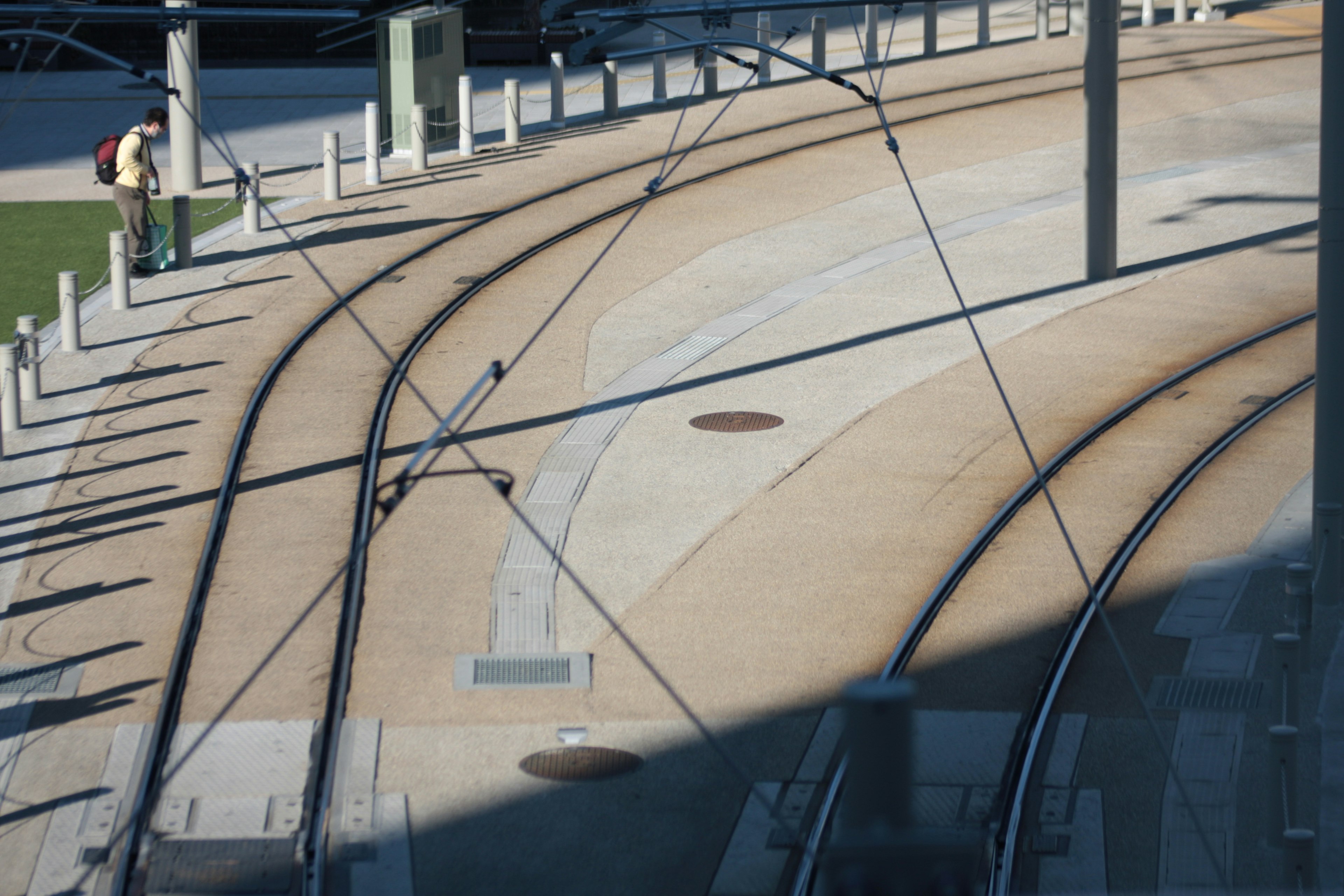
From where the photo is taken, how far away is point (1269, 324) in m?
17.7

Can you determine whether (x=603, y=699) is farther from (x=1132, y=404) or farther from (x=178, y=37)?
(x=178, y=37)

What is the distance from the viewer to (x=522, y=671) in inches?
406

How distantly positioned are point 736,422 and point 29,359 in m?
6.81

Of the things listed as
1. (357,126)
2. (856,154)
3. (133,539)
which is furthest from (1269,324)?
(357,126)

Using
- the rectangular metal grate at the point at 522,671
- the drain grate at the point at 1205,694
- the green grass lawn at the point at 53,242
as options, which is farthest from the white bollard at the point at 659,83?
the drain grate at the point at 1205,694

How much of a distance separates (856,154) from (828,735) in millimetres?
17080

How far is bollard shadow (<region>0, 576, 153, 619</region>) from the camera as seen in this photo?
11.1m

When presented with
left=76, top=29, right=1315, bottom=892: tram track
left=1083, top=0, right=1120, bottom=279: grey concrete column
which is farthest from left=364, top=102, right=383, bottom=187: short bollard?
left=1083, top=0, right=1120, bottom=279: grey concrete column

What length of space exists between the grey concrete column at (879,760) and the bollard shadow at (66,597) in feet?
31.2

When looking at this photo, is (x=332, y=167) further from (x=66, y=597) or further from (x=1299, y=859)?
(x=1299, y=859)

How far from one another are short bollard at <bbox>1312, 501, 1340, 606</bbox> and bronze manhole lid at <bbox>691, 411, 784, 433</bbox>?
16.8 ft

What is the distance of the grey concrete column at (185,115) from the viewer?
2211 centimetres

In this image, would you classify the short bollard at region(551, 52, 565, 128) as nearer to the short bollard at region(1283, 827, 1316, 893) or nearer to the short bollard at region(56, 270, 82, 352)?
the short bollard at region(56, 270, 82, 352)

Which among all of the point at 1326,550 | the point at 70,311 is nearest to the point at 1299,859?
the point at 1326,550
